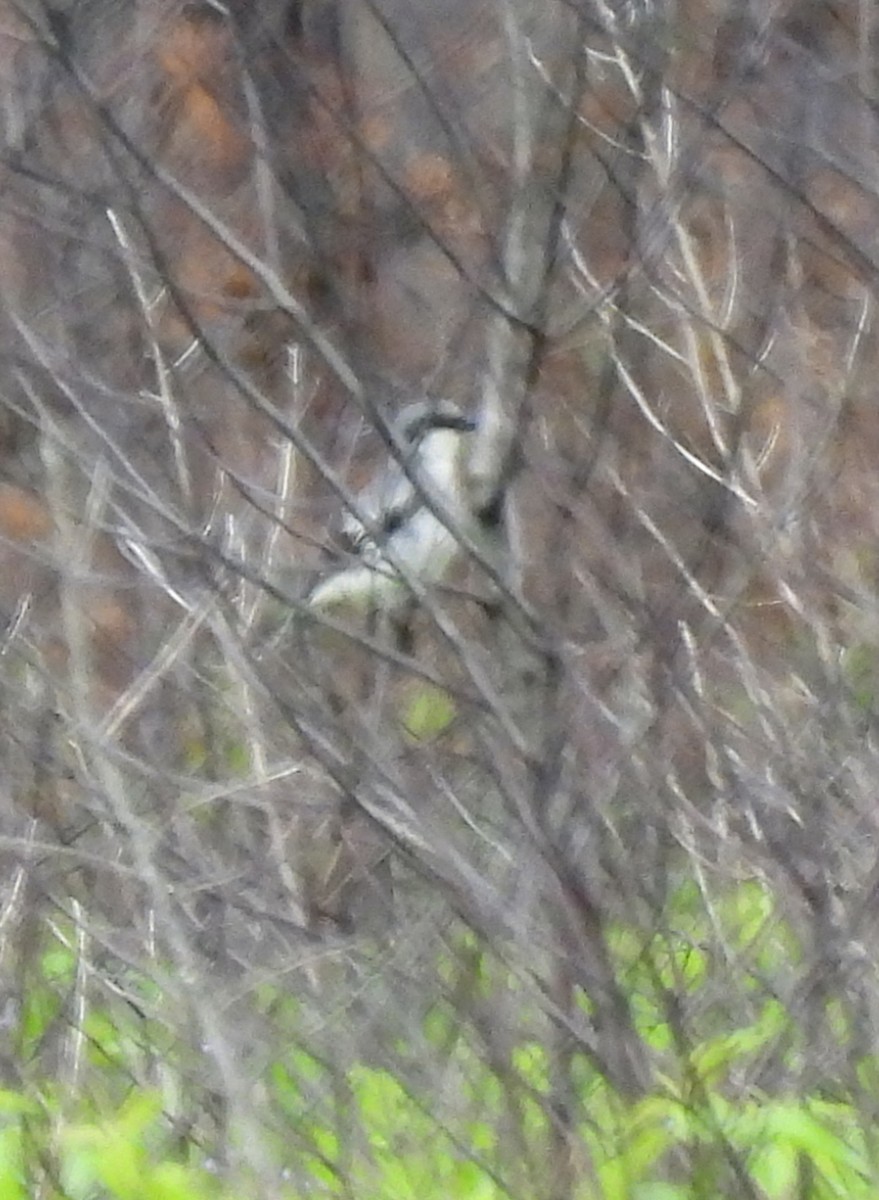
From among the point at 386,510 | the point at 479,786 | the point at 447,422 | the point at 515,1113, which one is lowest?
the point at 515,1113

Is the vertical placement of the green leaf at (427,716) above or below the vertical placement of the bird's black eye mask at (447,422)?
below

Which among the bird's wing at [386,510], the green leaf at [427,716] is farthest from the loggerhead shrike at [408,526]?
the green leaf at [427,716]

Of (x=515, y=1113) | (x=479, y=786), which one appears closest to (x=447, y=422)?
(x=479, y=786)

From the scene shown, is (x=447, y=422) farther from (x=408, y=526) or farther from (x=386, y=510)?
(x=386, y=510)

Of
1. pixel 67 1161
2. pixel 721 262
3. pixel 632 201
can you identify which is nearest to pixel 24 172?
pixel 632 201

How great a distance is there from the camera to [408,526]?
247cm

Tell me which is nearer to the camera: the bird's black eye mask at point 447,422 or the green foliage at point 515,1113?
the green foliage at point 515,1113

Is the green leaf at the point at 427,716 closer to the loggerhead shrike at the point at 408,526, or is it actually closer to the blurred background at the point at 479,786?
the blurred background at the point at 479,786

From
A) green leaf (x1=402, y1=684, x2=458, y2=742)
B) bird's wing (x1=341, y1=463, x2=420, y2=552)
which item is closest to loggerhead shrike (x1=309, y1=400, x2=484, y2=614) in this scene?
bird's wing (x1=341, y1=463, x2=420, y2=552)

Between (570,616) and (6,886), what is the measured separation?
0.93 m

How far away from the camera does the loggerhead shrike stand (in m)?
1.77

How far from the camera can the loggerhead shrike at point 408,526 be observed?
177 centimetres

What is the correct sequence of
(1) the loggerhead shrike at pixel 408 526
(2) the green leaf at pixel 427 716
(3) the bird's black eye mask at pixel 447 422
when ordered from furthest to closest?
(3) the bird's black eye mask at pixel 447 422
(2) the green leaf at pixel 427 716
(1) the loggerhead shrike at pixel 408 526

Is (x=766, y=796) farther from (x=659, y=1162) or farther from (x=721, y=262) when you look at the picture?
(x=721, y=262)
